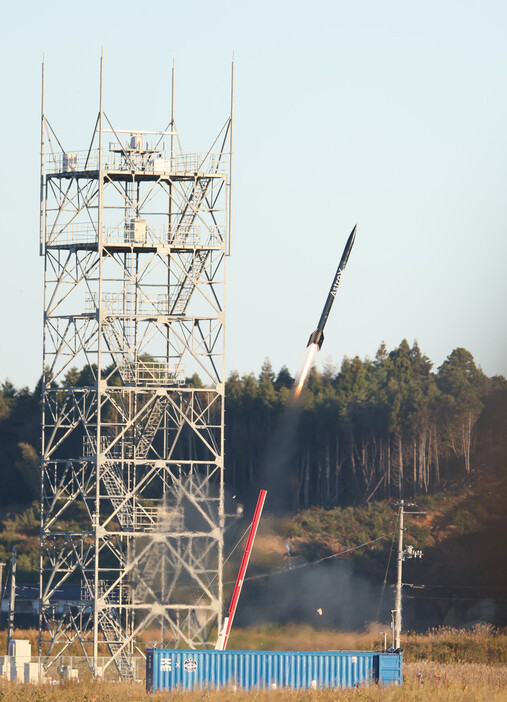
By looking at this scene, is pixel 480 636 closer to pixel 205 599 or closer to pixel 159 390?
pixel 205 599

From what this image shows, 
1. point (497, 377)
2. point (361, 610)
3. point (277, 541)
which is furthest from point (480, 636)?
point (497, 377)

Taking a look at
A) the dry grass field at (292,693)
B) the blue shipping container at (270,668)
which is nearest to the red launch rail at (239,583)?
the dry grass field at (292,693)

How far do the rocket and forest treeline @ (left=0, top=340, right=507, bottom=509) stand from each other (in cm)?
3445

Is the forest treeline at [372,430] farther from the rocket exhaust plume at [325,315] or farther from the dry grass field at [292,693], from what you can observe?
the dry grass field at [292,693]

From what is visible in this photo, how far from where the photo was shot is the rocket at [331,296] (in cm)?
7862

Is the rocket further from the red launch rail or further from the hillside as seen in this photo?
the hillside

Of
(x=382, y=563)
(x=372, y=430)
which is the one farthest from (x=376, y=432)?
(x=382, y=563)

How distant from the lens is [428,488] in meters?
119

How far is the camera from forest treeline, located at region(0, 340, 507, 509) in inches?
4742

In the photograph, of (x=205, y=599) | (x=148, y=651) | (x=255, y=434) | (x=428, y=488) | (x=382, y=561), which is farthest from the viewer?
(x=255, y=434)

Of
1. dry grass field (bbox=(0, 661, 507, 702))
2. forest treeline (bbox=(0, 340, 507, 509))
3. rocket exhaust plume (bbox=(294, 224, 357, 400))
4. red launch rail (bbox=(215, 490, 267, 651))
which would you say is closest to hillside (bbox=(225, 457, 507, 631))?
forest treeline (bbox=(0, 340, 507, 509))

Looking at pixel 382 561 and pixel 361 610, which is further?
pixel 382 561

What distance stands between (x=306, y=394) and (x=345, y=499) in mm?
11343

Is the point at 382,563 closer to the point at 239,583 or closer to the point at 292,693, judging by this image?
the point at 239,583
